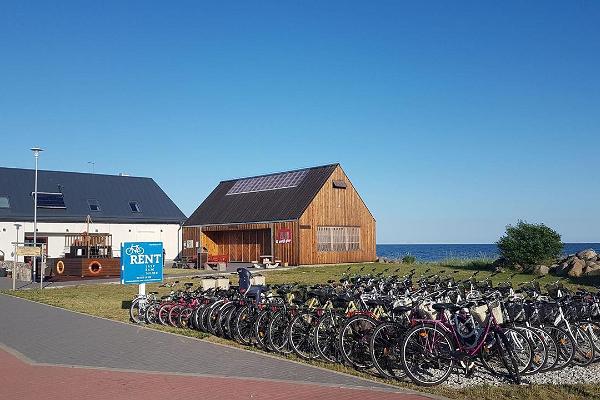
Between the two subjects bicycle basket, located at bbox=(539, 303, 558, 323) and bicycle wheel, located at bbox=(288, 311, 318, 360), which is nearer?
bicycle basket, located at bbox=(539, 303, 558, 323)

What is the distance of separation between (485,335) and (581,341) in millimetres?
1791

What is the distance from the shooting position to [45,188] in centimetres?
4256

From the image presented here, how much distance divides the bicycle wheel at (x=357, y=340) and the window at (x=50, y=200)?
3608cm

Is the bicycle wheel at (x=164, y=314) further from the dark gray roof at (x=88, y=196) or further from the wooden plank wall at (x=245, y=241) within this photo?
the dark gray roof at (x=88, y=196)

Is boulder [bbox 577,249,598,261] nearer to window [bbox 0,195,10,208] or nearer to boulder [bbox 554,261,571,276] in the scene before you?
boulder [bbox 554,261,571,276]

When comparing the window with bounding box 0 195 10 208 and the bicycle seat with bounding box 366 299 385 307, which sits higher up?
the window with bounding box 0 195 10 208

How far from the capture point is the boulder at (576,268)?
23.8 meters

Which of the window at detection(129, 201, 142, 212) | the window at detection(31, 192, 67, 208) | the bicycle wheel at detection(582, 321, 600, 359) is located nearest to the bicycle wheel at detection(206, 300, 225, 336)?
the bicycle wheel at detection(582, 321, 600, 359)

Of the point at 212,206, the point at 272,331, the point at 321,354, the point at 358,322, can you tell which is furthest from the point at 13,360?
the point at 212,206

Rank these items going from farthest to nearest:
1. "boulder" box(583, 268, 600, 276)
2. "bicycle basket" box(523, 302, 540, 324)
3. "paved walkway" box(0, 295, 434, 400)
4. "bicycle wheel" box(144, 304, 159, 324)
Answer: "boulder" box(583, 268, 600, 276)
"bicycle wheel" box(144, 304, 159, 324)
"bicycle basket" box(523, 302, 540, 324)
"paved walkway" box(0, 295, 434, 400)

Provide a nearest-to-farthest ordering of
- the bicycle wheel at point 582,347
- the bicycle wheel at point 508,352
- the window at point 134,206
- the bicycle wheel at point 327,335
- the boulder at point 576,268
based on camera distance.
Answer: the bicycle wheel at point 508,352, the bicycle wheel at point 582,347, the bicycle wheel at point 327,335, the boulder at point 576,268, the window at point 134,206

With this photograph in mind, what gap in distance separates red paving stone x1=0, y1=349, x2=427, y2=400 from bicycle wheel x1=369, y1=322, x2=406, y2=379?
836mm

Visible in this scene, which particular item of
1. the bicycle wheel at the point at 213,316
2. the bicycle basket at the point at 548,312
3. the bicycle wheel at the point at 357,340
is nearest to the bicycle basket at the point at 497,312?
the bicycle basket at the point at 548,312

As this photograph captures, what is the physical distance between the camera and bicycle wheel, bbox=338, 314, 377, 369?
8469mm
